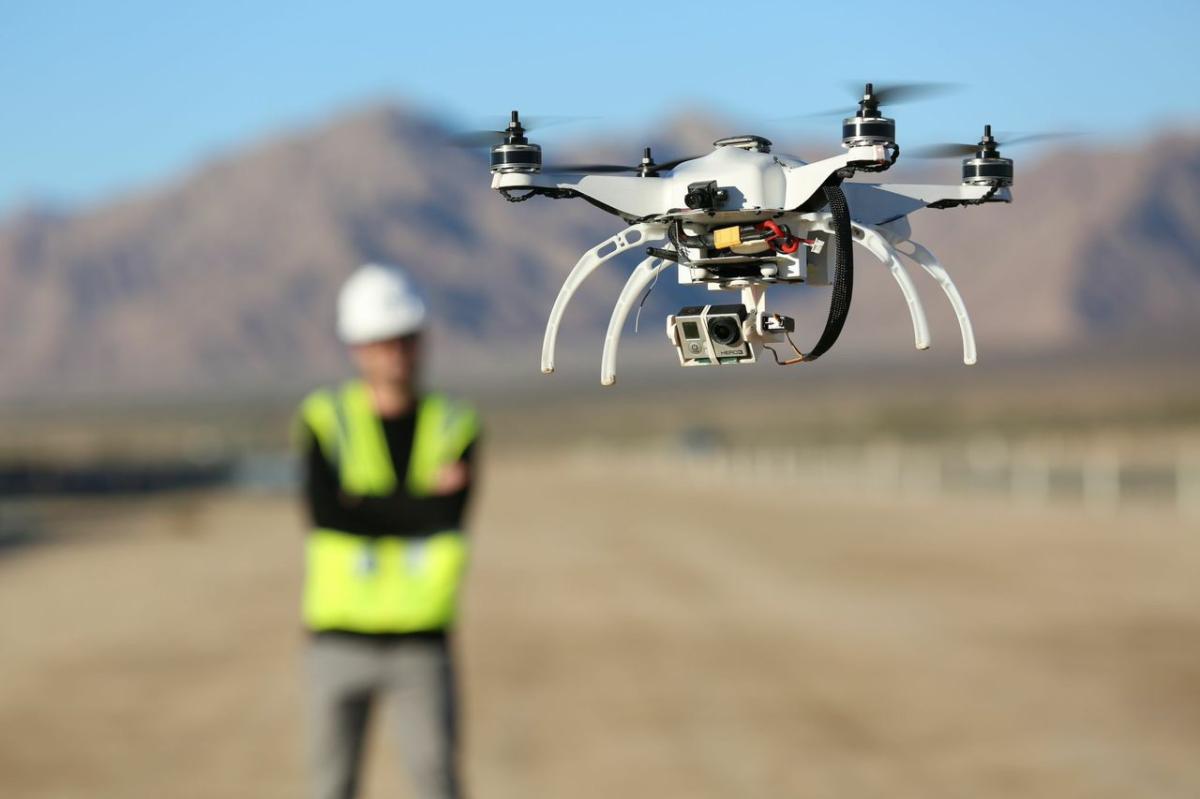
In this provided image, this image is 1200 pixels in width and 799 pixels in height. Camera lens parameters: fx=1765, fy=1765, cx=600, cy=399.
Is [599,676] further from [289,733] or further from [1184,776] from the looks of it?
[1184,776]

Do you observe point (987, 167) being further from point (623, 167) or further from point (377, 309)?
point (377, 309)

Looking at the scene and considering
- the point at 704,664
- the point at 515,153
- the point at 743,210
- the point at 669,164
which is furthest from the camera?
the point at 704,664

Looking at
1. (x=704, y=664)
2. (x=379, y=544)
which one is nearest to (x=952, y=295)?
(x=379, y=544)

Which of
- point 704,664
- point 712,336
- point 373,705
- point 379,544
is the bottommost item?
point 704,664

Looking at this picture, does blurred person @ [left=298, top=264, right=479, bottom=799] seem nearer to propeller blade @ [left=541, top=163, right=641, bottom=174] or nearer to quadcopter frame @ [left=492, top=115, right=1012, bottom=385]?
propeller blade @ [left=541, top=163, right=641, bottom=174]

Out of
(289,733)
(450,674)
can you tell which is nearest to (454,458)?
(450,674)

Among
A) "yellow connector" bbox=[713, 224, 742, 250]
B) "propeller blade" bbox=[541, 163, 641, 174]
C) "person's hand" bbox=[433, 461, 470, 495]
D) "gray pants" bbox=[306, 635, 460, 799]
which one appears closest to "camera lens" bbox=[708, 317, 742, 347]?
"yellow connector" bbox=[713, 224, 742, 250]

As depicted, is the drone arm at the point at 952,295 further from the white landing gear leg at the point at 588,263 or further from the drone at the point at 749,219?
the white landing gear leg at the point at 588,263
